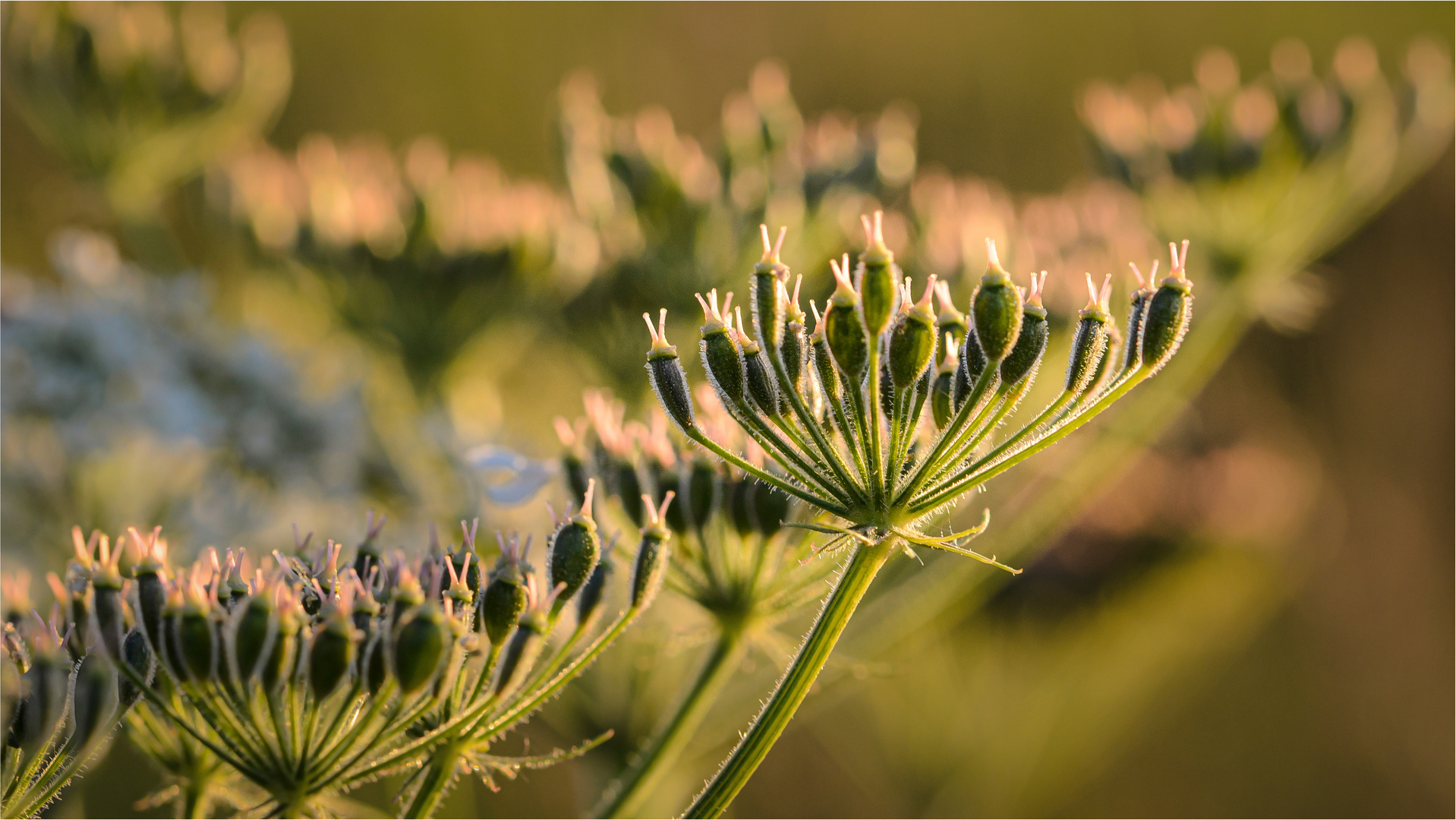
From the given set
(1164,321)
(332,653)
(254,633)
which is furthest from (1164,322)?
(254,633)

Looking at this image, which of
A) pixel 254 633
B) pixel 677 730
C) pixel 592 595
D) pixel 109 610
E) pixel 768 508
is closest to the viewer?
pixel 254 633

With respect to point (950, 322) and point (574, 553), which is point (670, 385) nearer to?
point (574, 553)

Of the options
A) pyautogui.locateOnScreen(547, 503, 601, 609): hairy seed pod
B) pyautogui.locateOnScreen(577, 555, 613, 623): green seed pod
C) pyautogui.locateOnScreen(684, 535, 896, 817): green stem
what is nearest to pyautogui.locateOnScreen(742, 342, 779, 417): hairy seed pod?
pyautogui.locateOnScreen(684, 535, 896, 817): green stem

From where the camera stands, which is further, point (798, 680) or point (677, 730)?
point (677, 730)

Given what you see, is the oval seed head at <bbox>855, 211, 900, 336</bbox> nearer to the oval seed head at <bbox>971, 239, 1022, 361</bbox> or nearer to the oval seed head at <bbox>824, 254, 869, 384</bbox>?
the oval seed head at <bbox>824, 254, 869, 384</bbox>

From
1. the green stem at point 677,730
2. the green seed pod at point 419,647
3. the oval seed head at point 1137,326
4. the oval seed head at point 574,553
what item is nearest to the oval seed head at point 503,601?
the oval seed head at point 574,553
